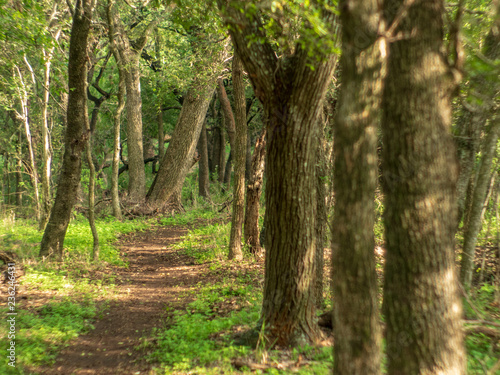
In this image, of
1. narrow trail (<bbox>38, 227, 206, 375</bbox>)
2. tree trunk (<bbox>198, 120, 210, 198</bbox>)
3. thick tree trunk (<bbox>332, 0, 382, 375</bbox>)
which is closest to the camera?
thick tree trunk (<bbox>332, 0, 382, 375</bbox>)

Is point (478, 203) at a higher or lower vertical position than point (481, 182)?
lower

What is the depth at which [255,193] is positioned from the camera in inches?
321

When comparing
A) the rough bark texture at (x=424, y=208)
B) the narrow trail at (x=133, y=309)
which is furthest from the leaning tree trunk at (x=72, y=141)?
the rough bark texture at (x=424, y=208)

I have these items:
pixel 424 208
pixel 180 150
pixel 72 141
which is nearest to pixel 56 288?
pixel 72 141

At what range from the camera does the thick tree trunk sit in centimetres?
228

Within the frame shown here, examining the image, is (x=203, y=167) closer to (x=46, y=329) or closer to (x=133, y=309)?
(x=133, y=309)

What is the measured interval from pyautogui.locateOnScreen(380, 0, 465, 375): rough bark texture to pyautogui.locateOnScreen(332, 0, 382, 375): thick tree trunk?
29cm

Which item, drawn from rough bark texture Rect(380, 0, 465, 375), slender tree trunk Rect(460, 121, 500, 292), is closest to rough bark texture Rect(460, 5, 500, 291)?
slender tree trunk Rect(460, 121, 500, 292)

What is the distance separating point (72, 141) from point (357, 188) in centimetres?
636

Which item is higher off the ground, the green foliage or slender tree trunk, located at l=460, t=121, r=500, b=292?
slender tree trunk, located at l=460, t=121, r=500, b=292

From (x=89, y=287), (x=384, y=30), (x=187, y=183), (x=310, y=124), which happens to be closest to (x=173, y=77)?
(x=89, y=287)

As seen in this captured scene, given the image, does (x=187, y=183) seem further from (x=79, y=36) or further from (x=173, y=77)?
(x=79, y=36)

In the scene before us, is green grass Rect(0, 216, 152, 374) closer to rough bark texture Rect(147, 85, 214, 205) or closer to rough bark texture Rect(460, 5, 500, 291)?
rough bark texture Rect(147, 85, 214, 205)

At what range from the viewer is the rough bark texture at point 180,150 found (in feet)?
47.1
